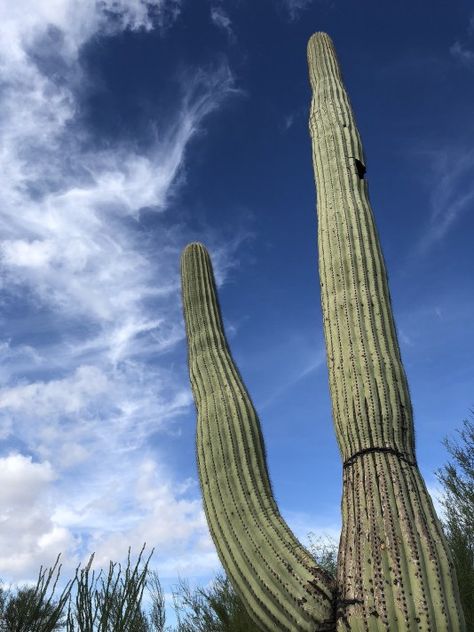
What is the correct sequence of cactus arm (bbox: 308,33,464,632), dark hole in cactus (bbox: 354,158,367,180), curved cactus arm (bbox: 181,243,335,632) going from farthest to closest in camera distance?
dark hole in cactus (bbox: 354,158,367,180)
curved cactus arm (bbox: 181,243,335,632)
cactus arm (bbox: 308,33,464,632)

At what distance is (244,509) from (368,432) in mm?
993

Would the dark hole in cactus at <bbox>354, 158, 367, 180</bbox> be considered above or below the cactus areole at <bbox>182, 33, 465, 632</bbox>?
above

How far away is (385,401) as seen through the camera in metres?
3.93

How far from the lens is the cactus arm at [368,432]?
10.5 feet

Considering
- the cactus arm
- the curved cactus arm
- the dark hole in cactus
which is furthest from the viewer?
the dark hole in cactus

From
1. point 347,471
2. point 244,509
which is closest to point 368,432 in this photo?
point 347,471

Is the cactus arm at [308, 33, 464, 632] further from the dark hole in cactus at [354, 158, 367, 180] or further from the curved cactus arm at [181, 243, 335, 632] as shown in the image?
the curved cactus arm at [181, 243, 335, 632]

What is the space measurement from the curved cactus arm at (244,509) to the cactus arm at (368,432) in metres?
0.27

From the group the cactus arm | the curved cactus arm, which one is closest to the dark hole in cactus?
the cactus arm

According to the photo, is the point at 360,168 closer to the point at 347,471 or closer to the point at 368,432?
the point at 368,432

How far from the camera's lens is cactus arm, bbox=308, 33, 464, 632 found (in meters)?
3.21

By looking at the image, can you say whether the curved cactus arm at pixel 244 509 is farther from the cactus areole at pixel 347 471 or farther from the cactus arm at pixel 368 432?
the cactus arm at pixel 368 432

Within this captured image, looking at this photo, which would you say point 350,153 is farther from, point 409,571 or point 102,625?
point 102,625

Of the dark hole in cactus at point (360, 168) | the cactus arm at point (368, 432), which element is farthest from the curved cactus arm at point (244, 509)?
the dark hole in cactus at point (360, 168)
